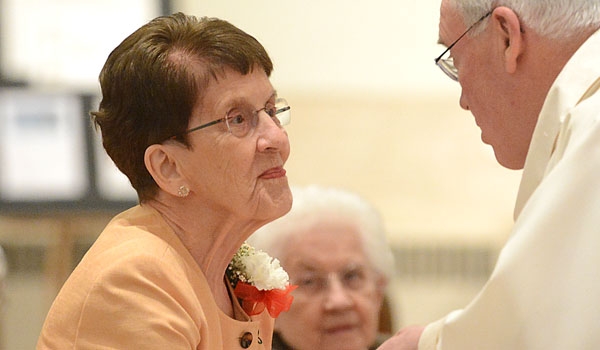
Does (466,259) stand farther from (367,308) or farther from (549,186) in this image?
(549,186)

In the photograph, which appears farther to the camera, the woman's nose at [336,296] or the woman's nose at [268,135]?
the woman's nose at [336,296]

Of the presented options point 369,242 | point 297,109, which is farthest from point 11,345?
point 369,242

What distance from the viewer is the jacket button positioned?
2.11m

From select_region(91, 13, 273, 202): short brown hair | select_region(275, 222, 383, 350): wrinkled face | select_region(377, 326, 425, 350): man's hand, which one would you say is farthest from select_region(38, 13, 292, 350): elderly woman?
select_region(275, 222, 383, 350): wrinkled face

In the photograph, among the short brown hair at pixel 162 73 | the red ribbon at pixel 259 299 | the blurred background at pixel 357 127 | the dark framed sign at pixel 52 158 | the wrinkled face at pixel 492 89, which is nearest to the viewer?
the short brown hair at pixel 162 73

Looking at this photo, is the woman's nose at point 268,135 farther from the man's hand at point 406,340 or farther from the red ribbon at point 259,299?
the man's hand at point 406,340

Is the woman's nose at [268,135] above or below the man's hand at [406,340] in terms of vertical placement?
above

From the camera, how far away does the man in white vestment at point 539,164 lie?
188cm

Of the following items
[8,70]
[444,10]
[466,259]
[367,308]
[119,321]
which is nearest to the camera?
[119,321]

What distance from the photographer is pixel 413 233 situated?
617cm

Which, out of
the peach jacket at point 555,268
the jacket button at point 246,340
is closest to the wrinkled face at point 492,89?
the peach jacket at point 555,268

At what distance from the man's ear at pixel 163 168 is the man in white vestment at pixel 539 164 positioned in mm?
598

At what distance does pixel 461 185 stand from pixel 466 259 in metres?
0.44

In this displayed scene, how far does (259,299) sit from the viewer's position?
2.21 metres
